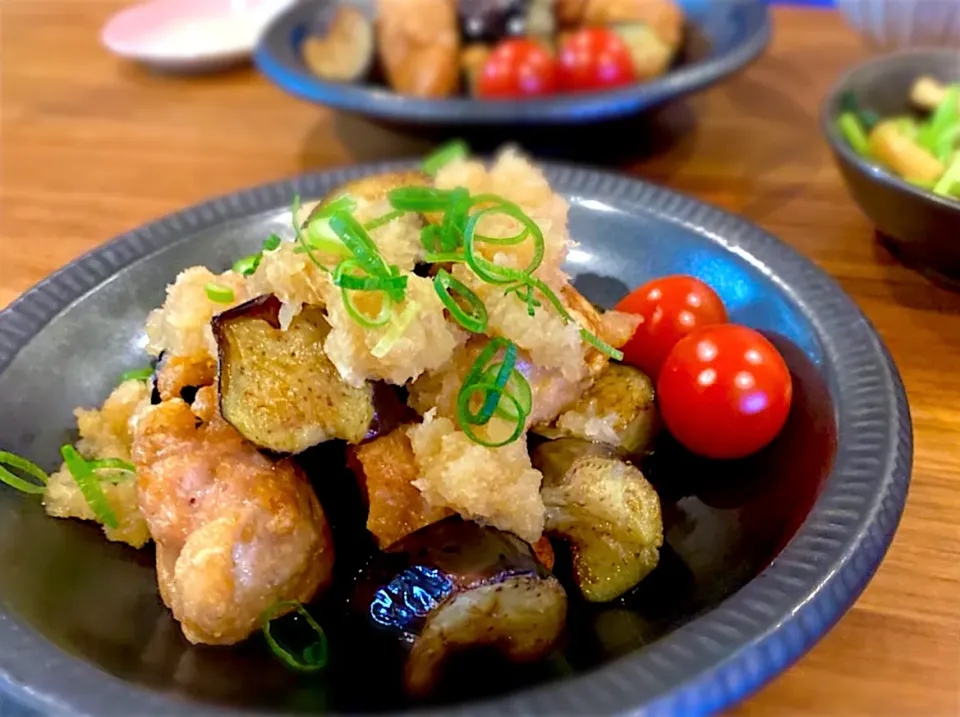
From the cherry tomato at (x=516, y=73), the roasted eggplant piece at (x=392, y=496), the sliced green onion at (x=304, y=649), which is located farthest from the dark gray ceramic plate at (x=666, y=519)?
the cherry tomato at (x=516, y=73)

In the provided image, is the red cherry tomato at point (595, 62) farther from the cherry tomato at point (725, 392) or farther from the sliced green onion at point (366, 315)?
the sliced green onion at point (366, 315)

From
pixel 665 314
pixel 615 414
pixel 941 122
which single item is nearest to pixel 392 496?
pixel 615 414

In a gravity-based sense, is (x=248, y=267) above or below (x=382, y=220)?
below

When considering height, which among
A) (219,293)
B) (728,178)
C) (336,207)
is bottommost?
(728,178)

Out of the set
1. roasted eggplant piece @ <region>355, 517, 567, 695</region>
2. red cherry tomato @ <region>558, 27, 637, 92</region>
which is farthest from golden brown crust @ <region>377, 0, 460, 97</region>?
roasted eggplant piece @ <region>355, 517, 567, 695</region>

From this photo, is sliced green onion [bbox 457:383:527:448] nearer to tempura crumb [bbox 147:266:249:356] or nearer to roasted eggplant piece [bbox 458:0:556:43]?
tempura crumb [bbox 147:266:249:356]

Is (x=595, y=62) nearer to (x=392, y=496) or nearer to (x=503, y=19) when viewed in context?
(x=503, y=19)
